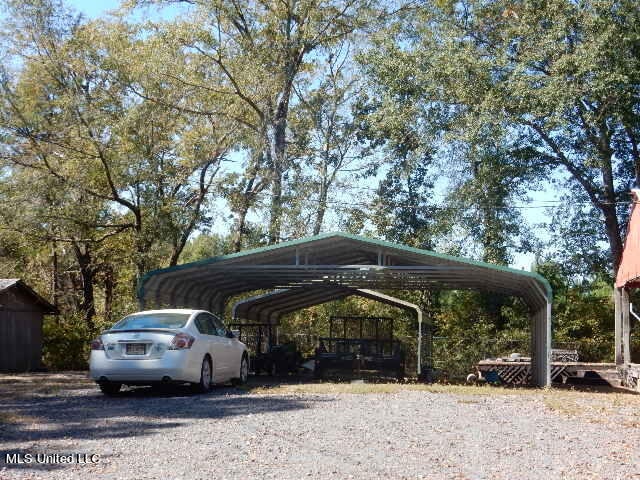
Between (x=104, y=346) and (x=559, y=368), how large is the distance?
13188 millimetres

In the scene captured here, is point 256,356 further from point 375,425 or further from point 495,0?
point 495,0

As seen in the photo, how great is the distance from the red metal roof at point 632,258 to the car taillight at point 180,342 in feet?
34.3

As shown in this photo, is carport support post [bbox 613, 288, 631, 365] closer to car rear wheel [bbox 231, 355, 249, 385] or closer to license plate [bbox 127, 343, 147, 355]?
car rear wheel [bbox 231, 355, 249, 385]

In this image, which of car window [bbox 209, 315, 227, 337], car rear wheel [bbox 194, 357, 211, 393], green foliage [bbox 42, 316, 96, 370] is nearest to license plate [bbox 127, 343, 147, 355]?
car rear wheel [bbox 194, 357, 211, 393]

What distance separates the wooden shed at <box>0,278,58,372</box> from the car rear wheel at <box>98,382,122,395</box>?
10469 millimetres

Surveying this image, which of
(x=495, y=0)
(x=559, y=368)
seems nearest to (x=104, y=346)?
(x=559, y=368)

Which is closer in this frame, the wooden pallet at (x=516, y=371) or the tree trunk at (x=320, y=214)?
the wooden pallet at (x=516, y=371)

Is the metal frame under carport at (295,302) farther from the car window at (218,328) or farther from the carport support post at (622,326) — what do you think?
the car window at (218,328)

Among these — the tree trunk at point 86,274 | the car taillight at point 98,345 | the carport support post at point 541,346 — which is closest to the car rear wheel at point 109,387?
the car taillight at point 98,345

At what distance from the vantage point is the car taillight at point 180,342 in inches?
494

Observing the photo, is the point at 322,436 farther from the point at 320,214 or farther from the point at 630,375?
the point at 320,214

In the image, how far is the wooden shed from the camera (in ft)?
75.0

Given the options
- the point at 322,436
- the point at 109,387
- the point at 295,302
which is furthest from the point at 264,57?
the point at 322,436

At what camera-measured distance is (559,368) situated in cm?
2139
